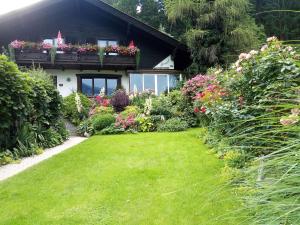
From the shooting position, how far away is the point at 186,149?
26.0 feet

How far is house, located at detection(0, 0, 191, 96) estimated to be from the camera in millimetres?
17891

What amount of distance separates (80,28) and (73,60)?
8.90 ft

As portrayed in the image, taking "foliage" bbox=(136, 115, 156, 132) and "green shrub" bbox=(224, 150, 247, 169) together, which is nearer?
"green shrub" bbox=(224, 150, 247, 169)

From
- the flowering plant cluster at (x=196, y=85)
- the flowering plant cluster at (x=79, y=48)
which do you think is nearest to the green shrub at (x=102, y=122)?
the flowering plant cluster at (x=196, y=85)

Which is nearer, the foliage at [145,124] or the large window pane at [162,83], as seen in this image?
the foliage at [145,124]

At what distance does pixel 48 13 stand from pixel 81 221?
675 inches

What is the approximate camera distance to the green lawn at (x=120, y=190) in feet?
13.6

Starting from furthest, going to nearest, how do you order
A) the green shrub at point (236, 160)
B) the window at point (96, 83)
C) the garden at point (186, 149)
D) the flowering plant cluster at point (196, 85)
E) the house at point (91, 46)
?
the window at point (96, 83), the house at point (91, 46), the flowering plant cluster at point (196, 85), the green shrub at point (236, 160), the garden at point (186, 149)

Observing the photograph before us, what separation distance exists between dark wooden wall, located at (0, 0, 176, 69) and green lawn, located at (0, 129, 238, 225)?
12683 millimetres

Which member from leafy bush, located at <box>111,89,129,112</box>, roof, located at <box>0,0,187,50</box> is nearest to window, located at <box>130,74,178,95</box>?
roof, located at <box>0,0,187,50</box>

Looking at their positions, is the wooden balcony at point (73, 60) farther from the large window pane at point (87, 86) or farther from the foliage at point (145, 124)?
the foliage at point (145, 124)

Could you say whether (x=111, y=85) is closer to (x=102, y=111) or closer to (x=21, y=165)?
(x=102, y=111)

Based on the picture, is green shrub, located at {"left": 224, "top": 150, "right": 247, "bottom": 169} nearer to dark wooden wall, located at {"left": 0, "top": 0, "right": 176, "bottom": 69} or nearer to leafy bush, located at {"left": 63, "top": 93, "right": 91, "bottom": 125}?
leafy bush, located at {"left": 63, "top": 93, "right": 91, "bottom": 125}

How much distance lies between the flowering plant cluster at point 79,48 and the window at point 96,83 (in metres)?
1.59
